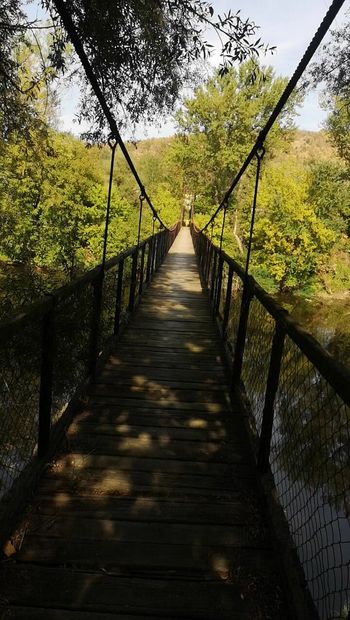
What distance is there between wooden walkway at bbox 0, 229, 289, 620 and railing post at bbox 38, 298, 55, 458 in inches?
5.6

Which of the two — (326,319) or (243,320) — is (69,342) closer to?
(243,320)

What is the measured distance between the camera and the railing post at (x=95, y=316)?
3057mm

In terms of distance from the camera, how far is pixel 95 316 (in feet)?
10.2

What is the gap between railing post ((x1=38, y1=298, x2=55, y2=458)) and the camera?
6.61 feet

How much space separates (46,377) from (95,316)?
3.52ft

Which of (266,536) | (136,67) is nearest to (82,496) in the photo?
(266,536)

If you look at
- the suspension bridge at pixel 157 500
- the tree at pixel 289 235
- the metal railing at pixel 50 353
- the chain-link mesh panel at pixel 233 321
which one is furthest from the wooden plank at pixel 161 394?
the tree at pixel 289 235

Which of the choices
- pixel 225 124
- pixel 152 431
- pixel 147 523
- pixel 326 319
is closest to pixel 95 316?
pixel 152 431

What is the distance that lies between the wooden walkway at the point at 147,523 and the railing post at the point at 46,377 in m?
0.14

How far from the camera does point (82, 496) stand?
1.95 m

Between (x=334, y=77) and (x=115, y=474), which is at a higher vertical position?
(x=334, y=77)

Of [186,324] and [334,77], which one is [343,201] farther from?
[186,324]

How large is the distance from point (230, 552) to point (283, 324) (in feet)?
3.12

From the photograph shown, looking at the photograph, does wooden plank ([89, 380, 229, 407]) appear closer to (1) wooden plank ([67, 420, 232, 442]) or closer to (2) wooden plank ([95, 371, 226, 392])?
(2) wooden plank ([95, 371, 226, 392])
